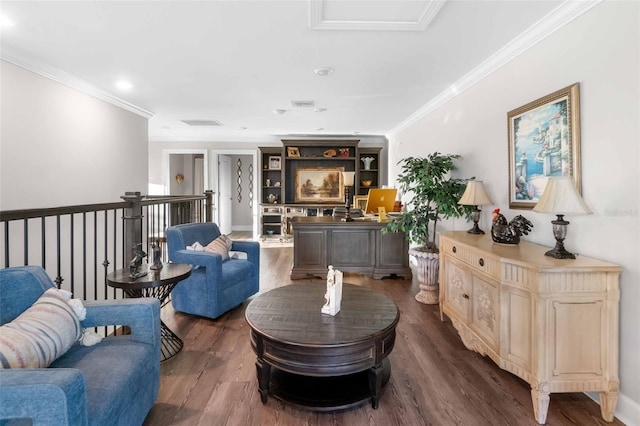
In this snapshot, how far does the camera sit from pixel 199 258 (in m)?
2.96

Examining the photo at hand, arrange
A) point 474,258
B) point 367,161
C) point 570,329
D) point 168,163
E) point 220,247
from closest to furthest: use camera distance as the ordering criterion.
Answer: point 570,329 < point 474,258 < point 220,247 < point 367,161 < point 168,163

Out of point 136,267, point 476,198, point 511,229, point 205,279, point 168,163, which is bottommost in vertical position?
point 205,279

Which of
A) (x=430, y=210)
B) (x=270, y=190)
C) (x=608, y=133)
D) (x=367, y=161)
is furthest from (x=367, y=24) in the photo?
(x=270, y=190)

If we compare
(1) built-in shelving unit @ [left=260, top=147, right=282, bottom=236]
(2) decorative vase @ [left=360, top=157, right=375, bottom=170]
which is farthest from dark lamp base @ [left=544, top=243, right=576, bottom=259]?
(1) built-in shelving unit @ [left=260, top=147, right=282, bottom=236]

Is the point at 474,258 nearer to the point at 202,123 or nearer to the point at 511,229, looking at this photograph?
the point at 511,229

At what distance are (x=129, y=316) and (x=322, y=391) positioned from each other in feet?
3.86

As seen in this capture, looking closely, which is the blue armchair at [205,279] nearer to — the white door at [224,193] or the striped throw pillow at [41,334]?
the striped throw pillow at [41,334]

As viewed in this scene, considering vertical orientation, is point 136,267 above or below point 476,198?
below

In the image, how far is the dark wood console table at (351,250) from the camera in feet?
14.8

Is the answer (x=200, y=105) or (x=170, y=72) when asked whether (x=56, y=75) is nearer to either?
(x=170, y=72)

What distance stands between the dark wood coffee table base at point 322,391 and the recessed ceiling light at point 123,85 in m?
3.59

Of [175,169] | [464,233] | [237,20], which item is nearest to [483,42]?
[464,233]

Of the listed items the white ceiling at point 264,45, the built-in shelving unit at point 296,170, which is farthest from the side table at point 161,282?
the built-in shelving unit at point 296,170

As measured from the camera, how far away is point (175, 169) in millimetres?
8750
